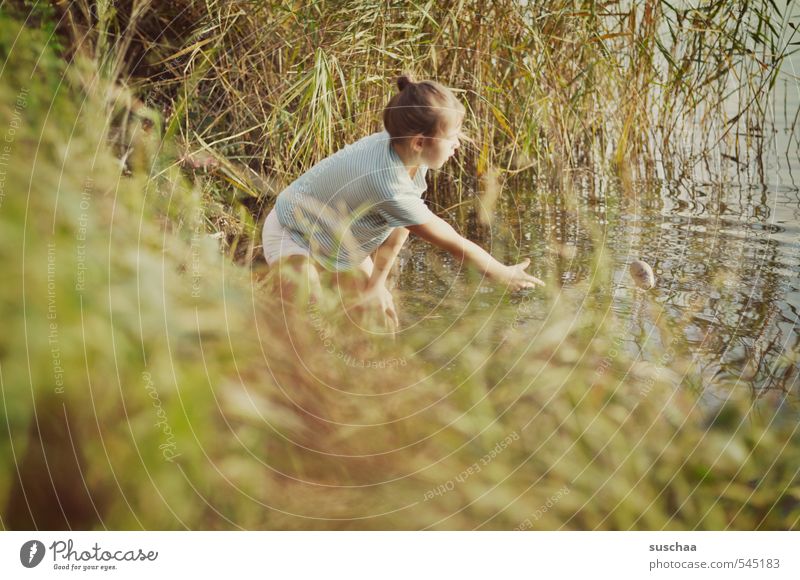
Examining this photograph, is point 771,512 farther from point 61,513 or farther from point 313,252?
point 313,252

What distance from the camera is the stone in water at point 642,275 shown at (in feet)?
9.25

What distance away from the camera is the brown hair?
2234 mm

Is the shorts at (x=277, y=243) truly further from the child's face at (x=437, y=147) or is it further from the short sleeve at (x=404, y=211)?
the child's face at (x=437, y=147)

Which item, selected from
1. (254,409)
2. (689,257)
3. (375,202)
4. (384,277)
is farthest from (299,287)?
(689,257)

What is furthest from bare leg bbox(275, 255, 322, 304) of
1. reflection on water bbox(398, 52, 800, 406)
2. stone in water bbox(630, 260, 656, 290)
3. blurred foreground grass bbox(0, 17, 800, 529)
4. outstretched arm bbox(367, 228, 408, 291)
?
stone in water bbox(630, 260, 656, 290)

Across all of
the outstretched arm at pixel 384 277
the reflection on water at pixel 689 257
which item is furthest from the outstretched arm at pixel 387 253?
the reflection on water at pixel 689 257

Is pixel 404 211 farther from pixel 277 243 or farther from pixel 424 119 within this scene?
pixel 277 243

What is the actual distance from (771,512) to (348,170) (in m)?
1.44

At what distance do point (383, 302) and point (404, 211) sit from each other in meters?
0.28

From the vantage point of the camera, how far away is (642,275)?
9.55 feet

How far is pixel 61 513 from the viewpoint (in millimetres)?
1052

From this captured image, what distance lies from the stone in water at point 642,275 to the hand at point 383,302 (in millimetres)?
999

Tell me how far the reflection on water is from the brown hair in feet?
1.93
